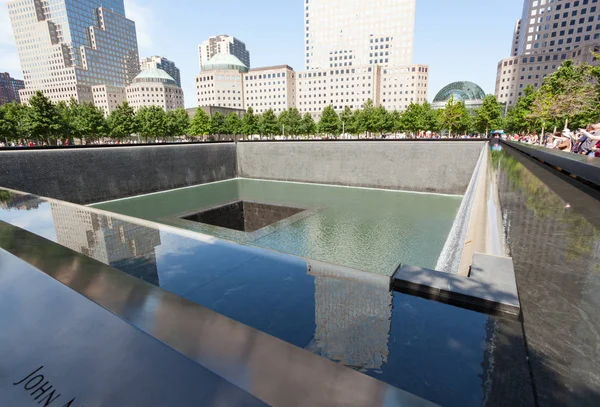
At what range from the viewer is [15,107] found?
34.6 m

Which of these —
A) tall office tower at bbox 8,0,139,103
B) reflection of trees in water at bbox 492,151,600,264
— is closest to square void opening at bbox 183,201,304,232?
reflection of trees in water at bbox 492,151,600,264

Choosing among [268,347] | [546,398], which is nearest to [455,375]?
[546,398]

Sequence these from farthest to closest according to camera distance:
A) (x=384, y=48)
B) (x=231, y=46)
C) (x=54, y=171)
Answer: (x=231, y=46) → (x=384, y=48) → (x=54, y=171)

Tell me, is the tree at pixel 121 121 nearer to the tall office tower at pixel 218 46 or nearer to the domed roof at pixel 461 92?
the domed roof at pixel 461 92

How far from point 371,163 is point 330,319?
16.1 metres

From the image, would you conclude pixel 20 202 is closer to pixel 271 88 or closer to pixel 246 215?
pixel 246 215

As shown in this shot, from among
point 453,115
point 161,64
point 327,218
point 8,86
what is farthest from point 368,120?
point 8,86

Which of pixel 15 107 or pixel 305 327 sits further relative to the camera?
pixel 15 107

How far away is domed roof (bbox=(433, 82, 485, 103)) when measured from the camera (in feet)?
361

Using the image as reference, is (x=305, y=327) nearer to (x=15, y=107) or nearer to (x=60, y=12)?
(x=15, y=107)

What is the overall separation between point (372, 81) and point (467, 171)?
3120 inches

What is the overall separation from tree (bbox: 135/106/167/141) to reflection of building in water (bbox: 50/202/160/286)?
3856 cm

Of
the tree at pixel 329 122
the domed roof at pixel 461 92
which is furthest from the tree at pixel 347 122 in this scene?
the domed roof at pixel 461 92

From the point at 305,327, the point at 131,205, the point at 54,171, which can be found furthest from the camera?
the point at 131,205
